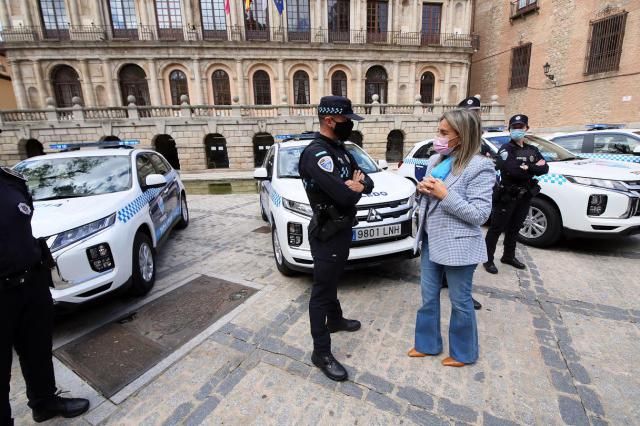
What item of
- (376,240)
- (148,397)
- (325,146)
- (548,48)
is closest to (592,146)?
(376,240)

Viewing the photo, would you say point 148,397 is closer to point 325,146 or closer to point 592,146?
point 325,146

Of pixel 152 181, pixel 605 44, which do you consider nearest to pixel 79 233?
pixel 152 181

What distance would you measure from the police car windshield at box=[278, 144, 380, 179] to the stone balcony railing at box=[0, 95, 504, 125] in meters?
17.3

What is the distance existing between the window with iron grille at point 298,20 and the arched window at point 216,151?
1072 cm

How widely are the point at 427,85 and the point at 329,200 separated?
29.7 meters

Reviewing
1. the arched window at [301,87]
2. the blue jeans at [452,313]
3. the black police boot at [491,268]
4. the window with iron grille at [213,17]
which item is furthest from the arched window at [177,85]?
the blue jeans at [452,313]

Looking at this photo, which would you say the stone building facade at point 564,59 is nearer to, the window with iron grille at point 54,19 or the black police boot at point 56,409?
the black police boot at point 56,409

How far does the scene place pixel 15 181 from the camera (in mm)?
1910

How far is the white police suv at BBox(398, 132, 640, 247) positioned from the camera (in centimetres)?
427

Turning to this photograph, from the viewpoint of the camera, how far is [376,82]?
27.5 metres

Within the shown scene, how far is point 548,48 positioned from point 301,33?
18214 millimetres

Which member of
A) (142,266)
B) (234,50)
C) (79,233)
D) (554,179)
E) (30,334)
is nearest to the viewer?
(30,334)

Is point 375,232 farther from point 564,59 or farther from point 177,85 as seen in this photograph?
point 177,85

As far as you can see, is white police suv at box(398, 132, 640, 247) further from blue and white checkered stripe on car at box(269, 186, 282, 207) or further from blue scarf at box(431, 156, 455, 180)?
blue and white checkered stripe on car at box(269, 186, 282, 207)
